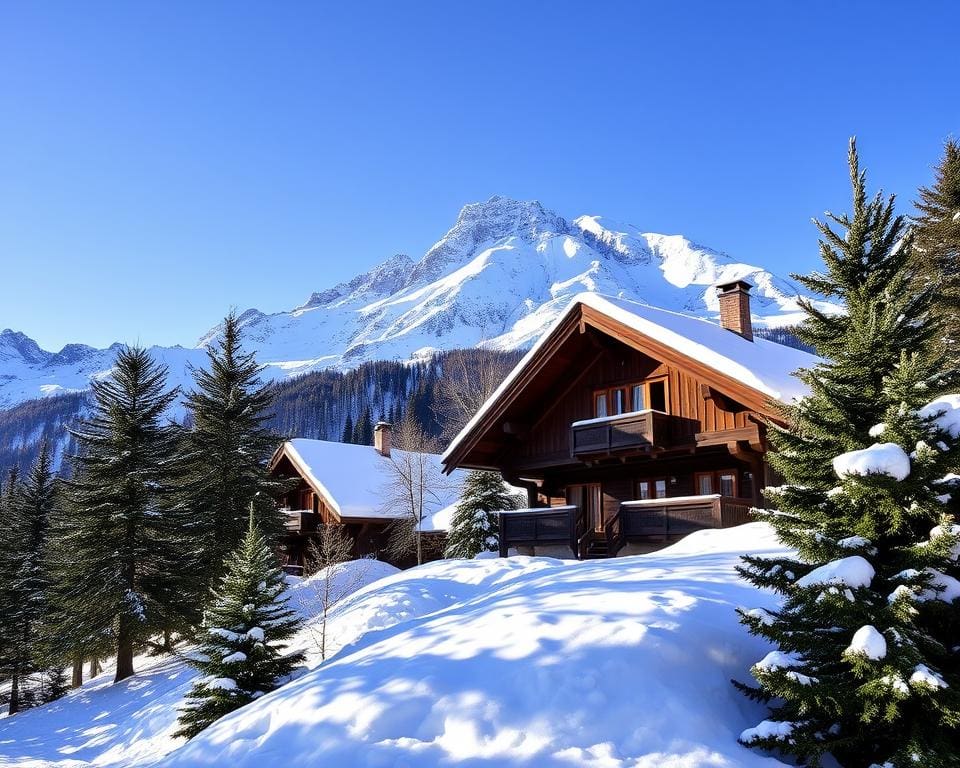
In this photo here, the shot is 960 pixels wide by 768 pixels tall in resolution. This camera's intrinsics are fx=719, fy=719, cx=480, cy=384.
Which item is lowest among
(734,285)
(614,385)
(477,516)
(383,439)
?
(477,516)

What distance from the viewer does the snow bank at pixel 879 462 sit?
4.96 metres

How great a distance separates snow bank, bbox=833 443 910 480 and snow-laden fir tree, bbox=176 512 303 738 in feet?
31.0

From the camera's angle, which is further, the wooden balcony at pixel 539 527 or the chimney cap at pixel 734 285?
the chimney cap at pixel 734 285

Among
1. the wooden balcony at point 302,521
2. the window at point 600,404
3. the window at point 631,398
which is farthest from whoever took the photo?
the wooden balcony at point 302,521

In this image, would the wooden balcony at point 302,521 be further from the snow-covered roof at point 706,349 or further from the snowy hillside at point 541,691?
the snowy hillside at point 541,691

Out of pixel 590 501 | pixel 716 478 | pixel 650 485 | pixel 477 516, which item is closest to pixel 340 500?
pixel 477 516

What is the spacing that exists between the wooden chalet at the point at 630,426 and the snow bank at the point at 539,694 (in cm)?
894

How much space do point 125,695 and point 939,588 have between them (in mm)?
20329

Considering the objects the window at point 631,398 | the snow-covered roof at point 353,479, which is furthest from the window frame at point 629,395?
the snow-covered roof at point 353,479

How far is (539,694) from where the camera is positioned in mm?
5414

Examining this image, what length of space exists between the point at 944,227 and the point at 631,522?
10188 millimetres

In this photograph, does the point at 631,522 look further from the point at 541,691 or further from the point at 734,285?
the point at 541,691

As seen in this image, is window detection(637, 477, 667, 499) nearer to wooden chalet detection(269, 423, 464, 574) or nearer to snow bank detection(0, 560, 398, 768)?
snow bank detection(0, 560, 398, 768)

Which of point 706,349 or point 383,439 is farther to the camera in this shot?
point 383,439
